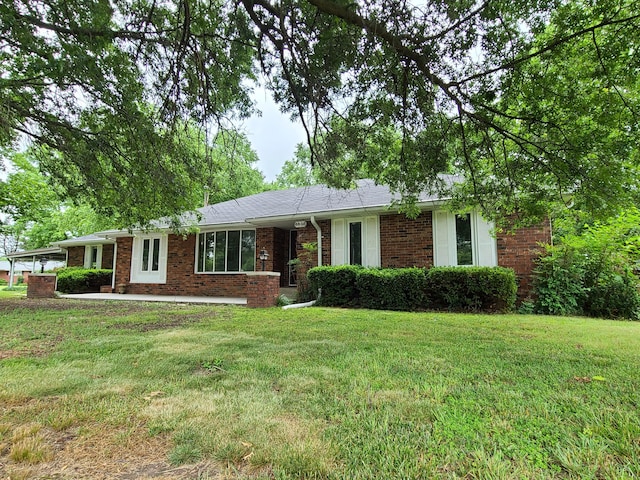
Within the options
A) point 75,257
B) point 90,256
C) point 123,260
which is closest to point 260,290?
point 123,260

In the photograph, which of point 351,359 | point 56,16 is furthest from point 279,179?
point 351,359

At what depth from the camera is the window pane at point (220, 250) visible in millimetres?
12984

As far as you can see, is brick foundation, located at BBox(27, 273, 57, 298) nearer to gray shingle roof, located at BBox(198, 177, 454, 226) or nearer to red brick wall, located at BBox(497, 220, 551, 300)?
gray shingle roof, located at BBox(198, 177, 454, 226)

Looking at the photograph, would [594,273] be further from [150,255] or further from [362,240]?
[150,255]

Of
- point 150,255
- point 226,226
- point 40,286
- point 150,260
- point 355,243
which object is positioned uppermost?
point 226,226

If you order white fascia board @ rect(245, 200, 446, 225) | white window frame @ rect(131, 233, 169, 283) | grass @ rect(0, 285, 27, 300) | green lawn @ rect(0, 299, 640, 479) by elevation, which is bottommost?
grass @ rect(0, 285, 27, 300)

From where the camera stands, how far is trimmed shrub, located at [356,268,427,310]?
8.50 metres

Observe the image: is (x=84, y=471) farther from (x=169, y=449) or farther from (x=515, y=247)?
(x=515, y=247)

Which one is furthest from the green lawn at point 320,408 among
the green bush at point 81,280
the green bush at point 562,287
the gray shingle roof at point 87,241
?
the gray shingle roof at point 87,241

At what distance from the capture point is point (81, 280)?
15.8 metres

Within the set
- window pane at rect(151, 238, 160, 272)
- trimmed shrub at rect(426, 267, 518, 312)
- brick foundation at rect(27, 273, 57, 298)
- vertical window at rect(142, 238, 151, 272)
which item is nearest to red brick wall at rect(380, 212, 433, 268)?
trimmed shrub at rect(426, 267, 518, 312)

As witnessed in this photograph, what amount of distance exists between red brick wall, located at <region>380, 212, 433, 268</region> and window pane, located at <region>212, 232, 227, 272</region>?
6119 mm

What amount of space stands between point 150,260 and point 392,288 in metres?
10.6

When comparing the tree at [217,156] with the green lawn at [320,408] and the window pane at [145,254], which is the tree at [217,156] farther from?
the window pane at [145,254]
